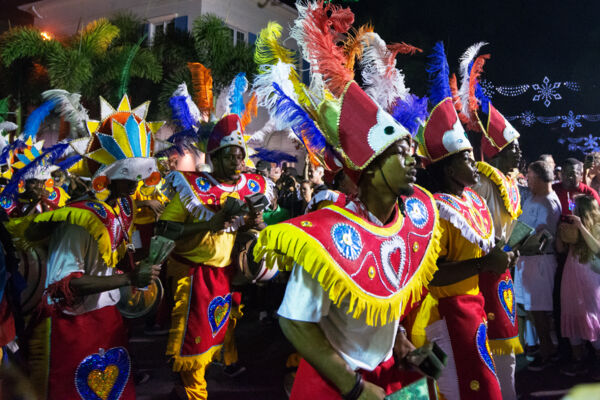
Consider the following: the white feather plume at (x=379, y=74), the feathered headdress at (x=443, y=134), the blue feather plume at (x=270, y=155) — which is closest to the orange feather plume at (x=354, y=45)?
the white feather plume at (x=379, y=74)

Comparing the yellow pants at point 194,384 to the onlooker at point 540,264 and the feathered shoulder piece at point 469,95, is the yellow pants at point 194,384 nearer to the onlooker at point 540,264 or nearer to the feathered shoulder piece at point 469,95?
the feathered shoulder piece at point 469,95

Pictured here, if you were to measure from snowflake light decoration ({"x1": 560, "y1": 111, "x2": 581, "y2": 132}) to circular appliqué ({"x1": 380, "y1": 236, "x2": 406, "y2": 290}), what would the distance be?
1049 centimetres

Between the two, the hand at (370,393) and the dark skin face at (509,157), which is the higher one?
the dark skin face at (509,157)

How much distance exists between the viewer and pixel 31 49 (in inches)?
667

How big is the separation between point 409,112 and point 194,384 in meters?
2.78

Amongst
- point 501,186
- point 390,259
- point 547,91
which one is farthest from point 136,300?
point 547,91

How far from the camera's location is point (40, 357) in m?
2.88

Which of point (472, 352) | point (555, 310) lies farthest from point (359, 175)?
point (555, 310)

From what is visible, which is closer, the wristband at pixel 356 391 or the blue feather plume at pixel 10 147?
the wristband at pixel 356 391

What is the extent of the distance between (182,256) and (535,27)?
29.7 feet

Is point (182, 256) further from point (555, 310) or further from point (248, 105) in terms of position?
point (555, 310)

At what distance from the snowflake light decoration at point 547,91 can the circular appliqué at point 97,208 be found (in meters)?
10.4

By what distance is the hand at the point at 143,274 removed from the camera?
2750 mm

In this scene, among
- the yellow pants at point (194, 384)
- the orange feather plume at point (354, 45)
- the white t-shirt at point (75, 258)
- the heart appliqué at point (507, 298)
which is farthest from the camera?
the yellow pants at point (194, 384)
